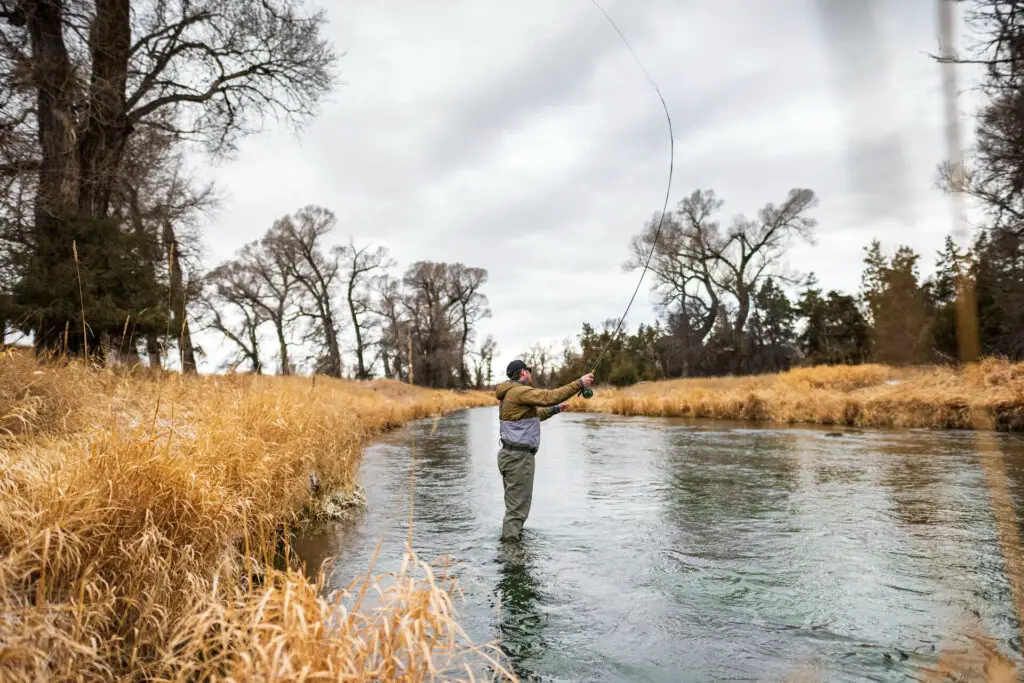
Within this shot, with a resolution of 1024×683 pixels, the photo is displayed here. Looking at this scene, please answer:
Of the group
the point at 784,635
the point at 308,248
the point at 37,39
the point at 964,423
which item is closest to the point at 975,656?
the point at 784,635

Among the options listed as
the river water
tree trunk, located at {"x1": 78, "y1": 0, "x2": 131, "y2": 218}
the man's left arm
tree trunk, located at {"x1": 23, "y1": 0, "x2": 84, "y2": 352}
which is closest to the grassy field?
the river water

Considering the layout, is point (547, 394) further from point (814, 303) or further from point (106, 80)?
point (814, 303)

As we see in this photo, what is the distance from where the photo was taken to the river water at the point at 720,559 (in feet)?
12.4

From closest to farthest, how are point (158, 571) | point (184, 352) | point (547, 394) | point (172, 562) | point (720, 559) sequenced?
point (158, 571) → point (172, 562) → point (720, 559) → point (547, 394) → point (184, 352)

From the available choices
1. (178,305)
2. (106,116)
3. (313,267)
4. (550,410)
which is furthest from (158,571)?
(313,267)

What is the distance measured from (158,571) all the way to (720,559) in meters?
4.63

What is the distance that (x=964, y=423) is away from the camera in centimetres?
1323

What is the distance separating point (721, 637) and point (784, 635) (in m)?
0.41

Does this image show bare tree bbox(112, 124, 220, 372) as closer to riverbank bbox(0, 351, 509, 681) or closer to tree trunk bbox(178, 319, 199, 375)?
tree trunk bbox(178, 319, 199, 375)

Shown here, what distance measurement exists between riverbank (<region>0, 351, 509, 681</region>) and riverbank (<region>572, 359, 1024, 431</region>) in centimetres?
1367

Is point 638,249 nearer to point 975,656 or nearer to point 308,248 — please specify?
point 308,248

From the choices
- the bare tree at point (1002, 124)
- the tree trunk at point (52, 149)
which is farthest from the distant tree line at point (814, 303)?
the tree trunk at point (52, 149)

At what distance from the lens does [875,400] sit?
15.3 metres

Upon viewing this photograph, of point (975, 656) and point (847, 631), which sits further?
point (847, 631)
